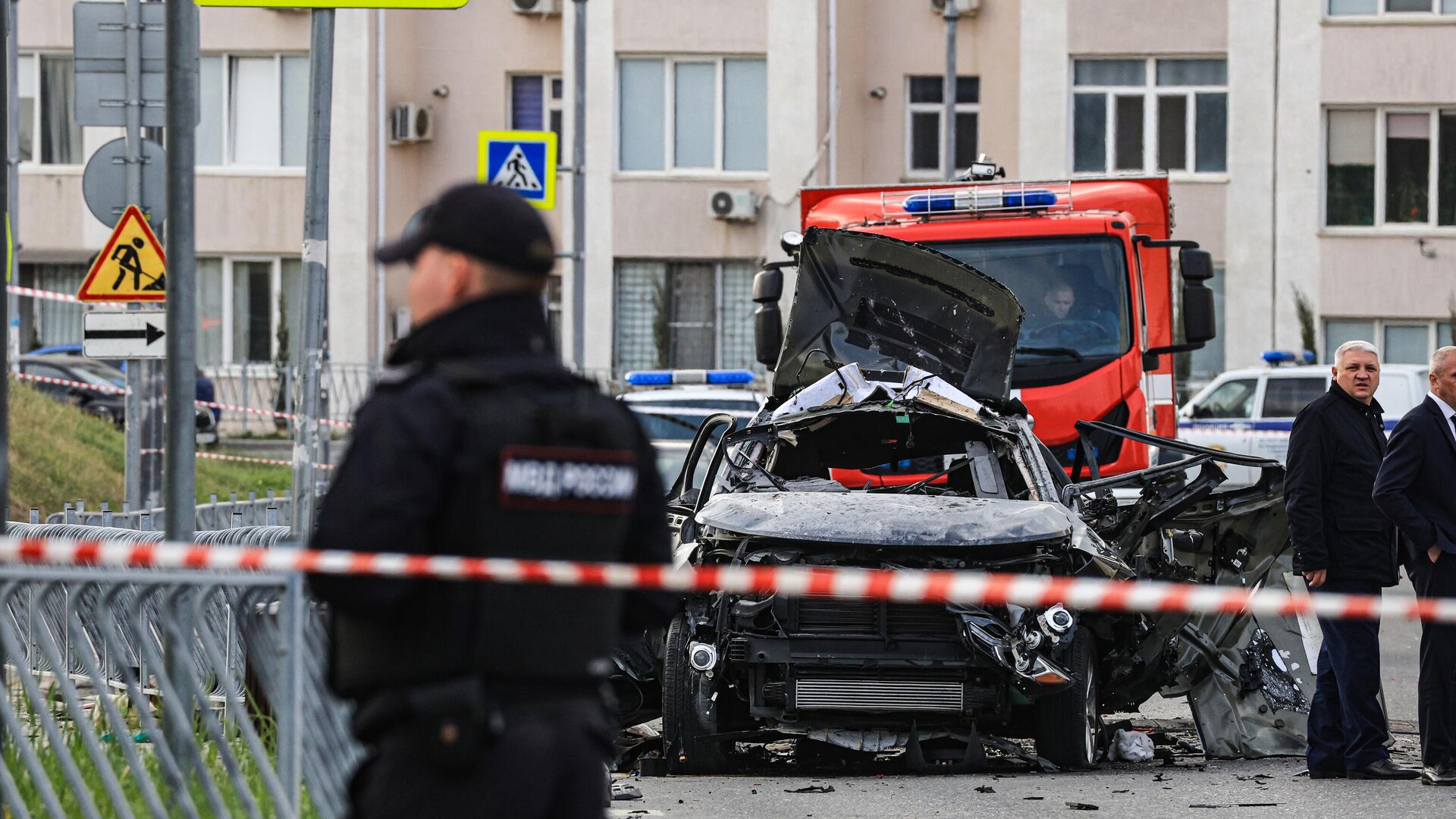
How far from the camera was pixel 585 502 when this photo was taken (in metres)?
3.36

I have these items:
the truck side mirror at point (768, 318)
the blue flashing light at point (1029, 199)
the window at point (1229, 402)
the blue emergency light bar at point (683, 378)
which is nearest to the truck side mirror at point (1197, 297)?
the blue flashing light at point (1029, 199)

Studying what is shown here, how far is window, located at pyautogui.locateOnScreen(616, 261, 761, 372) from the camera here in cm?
3078

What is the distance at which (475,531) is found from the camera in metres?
3.28

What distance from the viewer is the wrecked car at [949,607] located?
25.0 ft

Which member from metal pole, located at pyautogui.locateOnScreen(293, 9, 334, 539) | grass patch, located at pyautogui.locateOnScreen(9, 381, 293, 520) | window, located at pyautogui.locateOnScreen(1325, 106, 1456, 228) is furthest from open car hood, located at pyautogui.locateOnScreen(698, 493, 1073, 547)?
window, located at pyautogui.locateOnScreen(1325, 106, 1456, 228)

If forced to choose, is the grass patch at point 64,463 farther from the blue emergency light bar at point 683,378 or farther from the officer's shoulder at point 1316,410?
the officer's shoulder at point 1316,410

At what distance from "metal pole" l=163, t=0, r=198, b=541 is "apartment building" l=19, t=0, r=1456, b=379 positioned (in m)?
23.0

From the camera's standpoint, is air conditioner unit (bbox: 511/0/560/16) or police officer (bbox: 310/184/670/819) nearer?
police officer (bbox: 310/184/670/819)

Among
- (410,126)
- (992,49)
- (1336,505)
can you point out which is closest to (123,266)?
(1336,505)

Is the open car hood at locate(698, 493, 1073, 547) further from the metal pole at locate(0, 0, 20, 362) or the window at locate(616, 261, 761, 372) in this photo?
the window at locate(616, 261, 761, 372)

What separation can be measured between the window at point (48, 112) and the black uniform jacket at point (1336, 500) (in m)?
27.1

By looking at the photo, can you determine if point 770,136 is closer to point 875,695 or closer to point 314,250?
point 314,250

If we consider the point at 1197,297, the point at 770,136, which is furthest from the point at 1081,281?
the point at 770,136

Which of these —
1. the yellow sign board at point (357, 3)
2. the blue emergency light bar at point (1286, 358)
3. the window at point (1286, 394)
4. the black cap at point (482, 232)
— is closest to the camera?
the black cap at point (482, 232)
